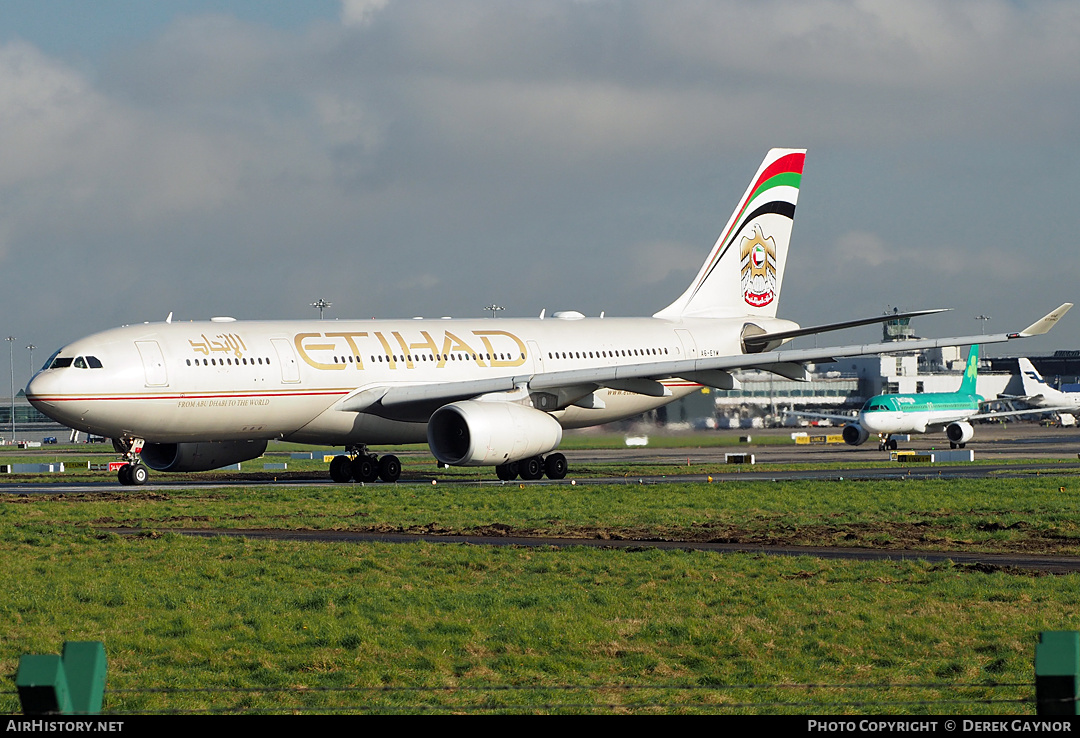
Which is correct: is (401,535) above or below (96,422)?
below

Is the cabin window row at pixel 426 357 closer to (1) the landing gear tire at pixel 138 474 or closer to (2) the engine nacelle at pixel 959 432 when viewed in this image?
(1) the landing gear tire at pixel 138 474

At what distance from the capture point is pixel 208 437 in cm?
3834

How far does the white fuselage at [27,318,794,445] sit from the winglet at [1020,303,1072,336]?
12.5 meters

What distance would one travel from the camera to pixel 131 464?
1558 inches

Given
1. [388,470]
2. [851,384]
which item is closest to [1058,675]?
[388,470]

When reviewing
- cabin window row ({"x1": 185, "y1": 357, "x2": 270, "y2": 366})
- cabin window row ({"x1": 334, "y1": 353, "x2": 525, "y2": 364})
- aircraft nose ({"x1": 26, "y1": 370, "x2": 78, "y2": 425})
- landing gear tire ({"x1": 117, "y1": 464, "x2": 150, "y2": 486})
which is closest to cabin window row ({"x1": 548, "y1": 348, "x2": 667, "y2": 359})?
cabin window row ({"x1": 334, "y1": 353, "x2": 525, "y2": 364})

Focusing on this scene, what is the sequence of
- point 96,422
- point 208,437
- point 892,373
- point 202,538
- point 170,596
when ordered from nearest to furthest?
point 170,596 < point 202,538 < point 96,422 < point 208,437 < point 892,373

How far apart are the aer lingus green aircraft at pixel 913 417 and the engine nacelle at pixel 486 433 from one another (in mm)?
35725

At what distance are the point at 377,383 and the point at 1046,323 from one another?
66.9 feet

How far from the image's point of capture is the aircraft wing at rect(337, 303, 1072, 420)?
3953cm

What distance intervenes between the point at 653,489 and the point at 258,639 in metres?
22.3
